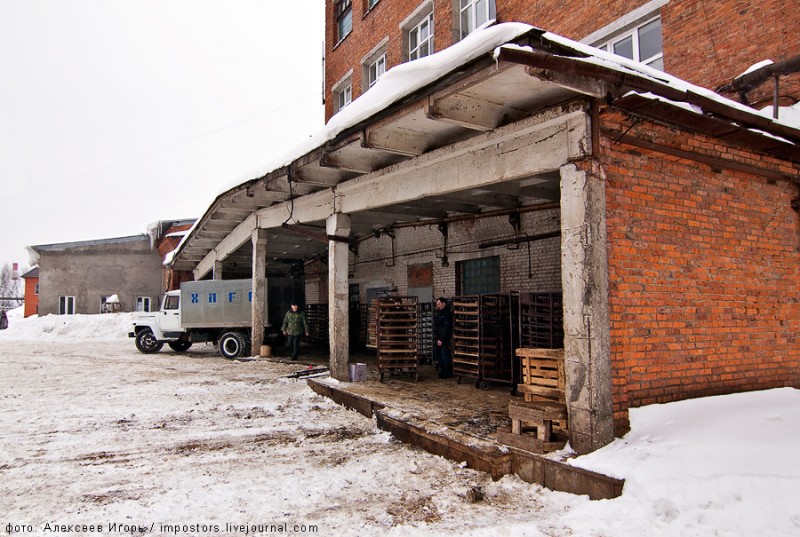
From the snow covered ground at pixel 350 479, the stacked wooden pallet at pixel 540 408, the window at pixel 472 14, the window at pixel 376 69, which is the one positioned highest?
the window at pixel 376 69

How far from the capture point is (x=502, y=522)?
4.25 m

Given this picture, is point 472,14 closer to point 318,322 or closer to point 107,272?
point 318,322

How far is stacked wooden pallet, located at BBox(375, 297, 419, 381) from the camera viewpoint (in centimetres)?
1034

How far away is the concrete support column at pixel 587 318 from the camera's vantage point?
521cm

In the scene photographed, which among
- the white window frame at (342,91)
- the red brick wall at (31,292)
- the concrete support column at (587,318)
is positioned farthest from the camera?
the red brick wall at (31,292)

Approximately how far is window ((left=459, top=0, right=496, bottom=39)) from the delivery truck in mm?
9918

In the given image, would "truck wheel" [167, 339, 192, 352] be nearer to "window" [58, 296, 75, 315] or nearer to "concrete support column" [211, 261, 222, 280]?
"concrete support column" [211, 261, 222, 280]

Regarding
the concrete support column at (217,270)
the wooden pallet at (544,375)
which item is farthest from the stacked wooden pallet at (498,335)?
the concrete support column at (217,270)

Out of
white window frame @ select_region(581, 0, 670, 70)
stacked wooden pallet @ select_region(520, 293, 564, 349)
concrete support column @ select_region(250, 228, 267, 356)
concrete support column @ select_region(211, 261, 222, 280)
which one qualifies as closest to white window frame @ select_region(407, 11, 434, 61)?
white window frame @ select_region(581, 0, 670, 70)

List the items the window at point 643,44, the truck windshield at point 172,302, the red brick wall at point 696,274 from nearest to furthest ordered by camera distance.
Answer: the red brick wall at point 696,274, the window at point 643,44, the truck windshield at point 172,302

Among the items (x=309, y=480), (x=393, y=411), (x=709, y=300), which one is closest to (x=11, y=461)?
(x=309, y=480)

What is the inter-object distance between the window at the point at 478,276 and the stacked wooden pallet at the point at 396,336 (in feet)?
7.65

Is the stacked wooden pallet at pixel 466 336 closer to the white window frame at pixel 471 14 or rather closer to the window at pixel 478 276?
the window at pixel 478 276

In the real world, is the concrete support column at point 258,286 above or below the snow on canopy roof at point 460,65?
below
